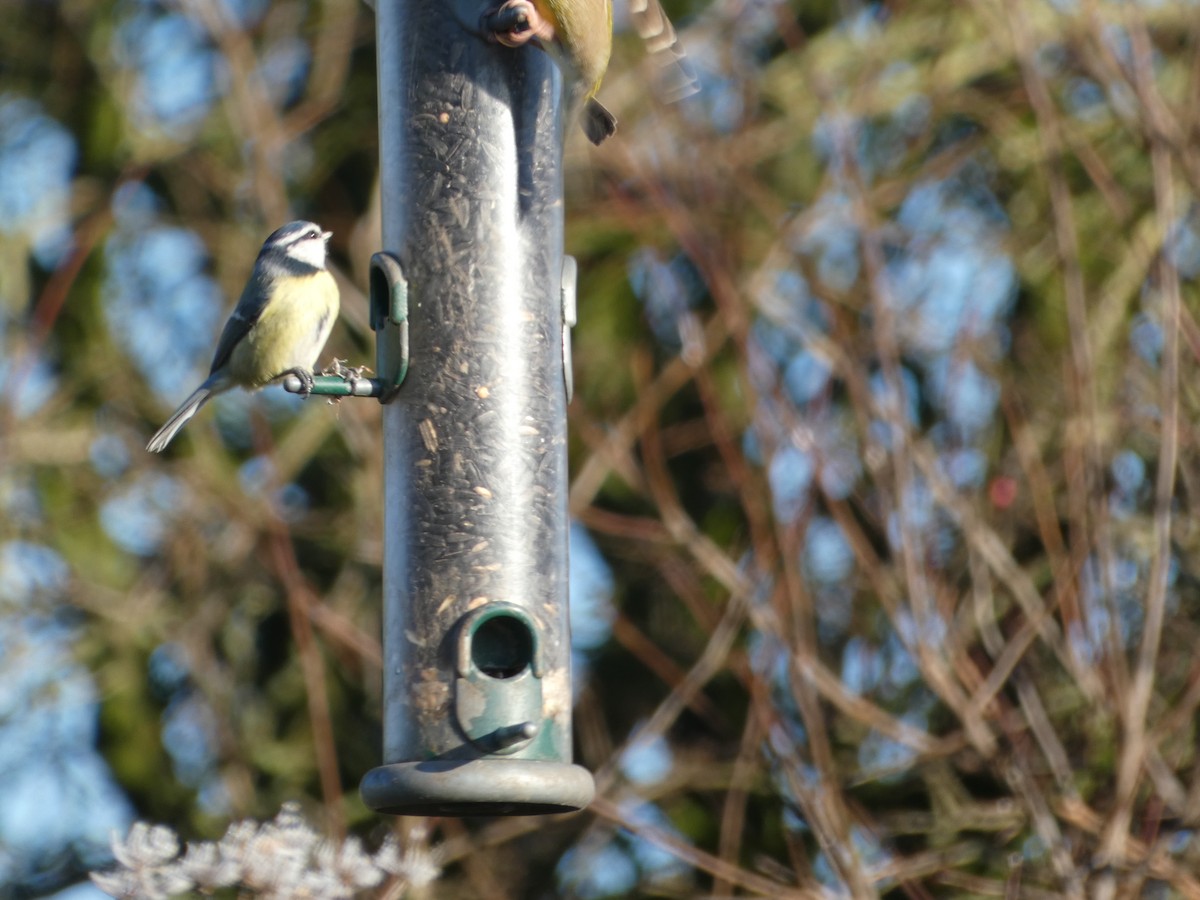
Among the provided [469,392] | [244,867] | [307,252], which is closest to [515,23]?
[469,392]

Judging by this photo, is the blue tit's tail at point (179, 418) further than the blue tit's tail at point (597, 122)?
Yes

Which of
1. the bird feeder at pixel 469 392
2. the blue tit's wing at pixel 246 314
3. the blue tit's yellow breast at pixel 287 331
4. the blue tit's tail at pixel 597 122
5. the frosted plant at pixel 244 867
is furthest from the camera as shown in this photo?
the blue tit's wing at pixel 246 314

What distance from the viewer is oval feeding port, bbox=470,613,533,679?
4.87 meters

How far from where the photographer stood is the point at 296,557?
931 centimetres

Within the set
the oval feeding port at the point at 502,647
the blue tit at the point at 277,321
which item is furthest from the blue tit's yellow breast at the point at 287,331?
the oval feeding port at the point at 502,647

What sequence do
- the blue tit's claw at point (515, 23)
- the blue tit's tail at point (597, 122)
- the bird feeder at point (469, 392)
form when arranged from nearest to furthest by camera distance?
the bird feeder at point (469, 392)
the blue tit's claw at point (515, 23)
the blue tit's tail at point (597, 122)

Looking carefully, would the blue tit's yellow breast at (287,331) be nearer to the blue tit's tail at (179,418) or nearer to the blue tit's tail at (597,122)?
the blue tit's tail at (179,418)

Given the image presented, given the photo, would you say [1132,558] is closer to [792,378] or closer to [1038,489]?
[1038,489]

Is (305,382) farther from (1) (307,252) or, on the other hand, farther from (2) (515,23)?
(2) (515,23)

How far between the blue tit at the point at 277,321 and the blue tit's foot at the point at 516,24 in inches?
42.7

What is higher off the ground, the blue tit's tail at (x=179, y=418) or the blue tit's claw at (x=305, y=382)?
the blue tit's claw at (x=305, y=382)

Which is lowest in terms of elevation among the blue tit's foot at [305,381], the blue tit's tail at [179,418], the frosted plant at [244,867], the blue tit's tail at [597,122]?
the frosted plant at [244,867]

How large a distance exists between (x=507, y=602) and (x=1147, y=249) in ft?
12.3

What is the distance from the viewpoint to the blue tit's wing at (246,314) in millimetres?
5941
